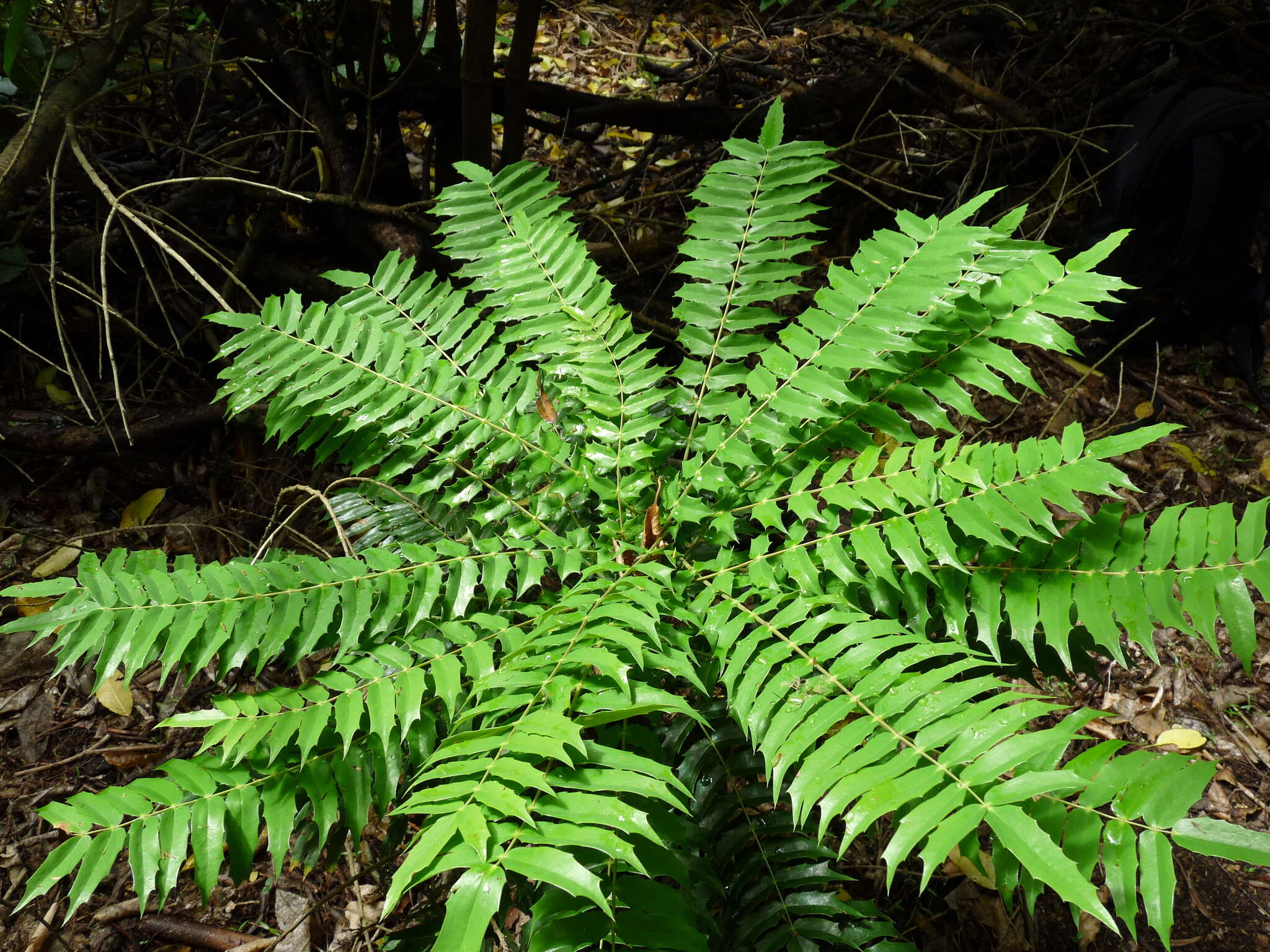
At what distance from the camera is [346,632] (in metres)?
1.47

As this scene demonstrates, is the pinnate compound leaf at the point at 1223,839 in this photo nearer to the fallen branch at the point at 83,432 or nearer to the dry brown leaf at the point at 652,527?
the dry brown leaf at the point at 652,527

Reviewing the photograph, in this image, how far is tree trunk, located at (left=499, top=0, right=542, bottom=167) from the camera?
2.62 meters

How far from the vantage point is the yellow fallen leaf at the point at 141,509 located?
276 cm

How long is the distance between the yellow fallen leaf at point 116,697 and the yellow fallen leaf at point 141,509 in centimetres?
55

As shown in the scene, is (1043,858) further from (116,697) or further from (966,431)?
(116,697)

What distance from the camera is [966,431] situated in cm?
317

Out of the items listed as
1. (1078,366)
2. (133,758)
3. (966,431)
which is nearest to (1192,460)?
(1078,366)

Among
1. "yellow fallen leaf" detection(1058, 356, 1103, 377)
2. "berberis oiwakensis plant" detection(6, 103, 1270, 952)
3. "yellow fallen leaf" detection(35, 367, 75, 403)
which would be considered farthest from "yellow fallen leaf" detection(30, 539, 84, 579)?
"yellow fallen leaf" detection(1058, 356, 1103, 377)

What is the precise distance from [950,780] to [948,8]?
4.28m

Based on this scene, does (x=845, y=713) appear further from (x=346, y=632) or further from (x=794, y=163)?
(x=794, y=163)

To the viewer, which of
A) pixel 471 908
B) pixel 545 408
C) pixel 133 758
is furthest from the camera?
pixel 133 758

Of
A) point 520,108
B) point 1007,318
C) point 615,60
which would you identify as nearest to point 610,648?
point 1007,318

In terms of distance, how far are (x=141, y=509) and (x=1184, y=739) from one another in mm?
3476

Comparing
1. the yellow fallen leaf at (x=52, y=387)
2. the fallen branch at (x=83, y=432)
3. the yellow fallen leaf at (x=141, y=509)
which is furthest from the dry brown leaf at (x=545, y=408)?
the yellow fallen leaf at (x=52, y=387)
